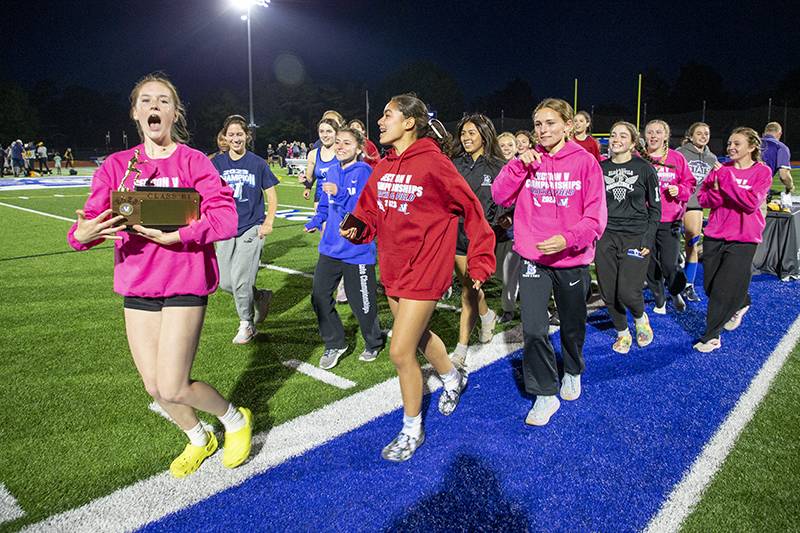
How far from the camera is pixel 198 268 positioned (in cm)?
293

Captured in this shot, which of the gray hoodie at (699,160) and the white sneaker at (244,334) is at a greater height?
the gray hoodie at (699,160)

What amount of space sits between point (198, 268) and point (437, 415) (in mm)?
1965

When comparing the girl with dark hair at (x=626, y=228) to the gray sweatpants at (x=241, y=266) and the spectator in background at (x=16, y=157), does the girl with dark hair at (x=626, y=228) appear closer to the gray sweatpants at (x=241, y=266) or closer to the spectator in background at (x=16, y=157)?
the gray sweatpants at (x=241, y=266)

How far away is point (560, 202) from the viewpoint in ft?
12.7

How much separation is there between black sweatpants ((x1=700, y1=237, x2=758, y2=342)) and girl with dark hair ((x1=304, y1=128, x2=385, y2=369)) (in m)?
3.03

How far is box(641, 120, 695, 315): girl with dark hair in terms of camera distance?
643 cm

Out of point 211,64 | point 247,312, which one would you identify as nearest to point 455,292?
point 247,312

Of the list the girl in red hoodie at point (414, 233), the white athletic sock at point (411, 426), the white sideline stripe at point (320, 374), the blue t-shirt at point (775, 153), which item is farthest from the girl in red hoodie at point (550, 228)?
the blue t-shirt at point (775, 153)

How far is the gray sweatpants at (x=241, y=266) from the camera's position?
5.52 meters

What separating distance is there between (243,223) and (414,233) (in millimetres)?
2650

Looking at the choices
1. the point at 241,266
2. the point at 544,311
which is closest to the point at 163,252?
the point at 544,311

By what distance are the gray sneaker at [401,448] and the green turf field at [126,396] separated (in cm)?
88

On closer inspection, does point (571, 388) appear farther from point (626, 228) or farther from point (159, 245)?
point (159, 245)

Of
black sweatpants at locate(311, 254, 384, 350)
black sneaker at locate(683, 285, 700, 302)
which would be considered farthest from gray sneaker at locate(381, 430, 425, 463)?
black sneaker at locate(683, 285, 700, 302)
